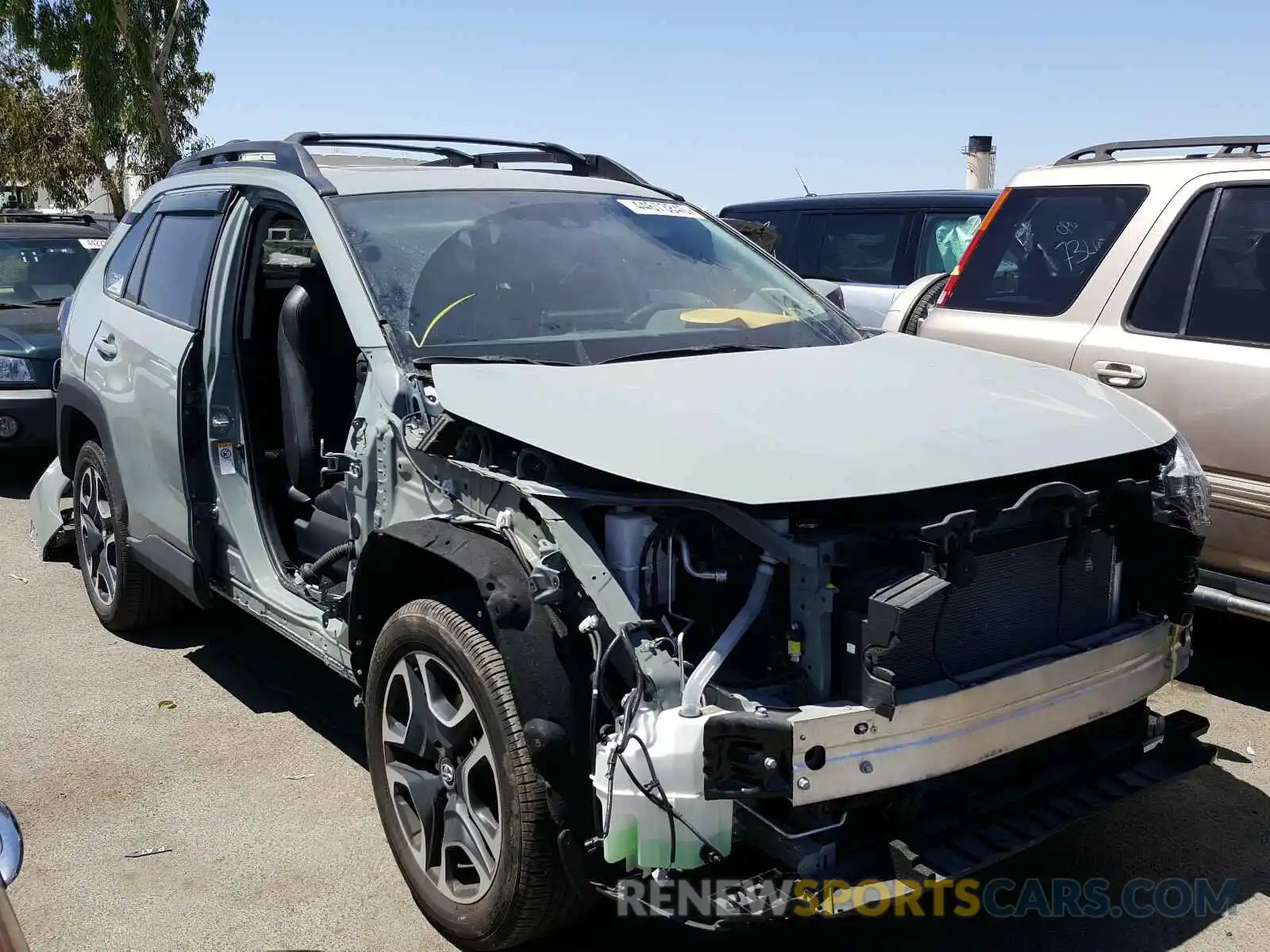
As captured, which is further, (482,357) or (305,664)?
(305,664)

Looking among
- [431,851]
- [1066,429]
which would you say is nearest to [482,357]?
[431,851]

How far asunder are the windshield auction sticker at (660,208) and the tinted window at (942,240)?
4736mm

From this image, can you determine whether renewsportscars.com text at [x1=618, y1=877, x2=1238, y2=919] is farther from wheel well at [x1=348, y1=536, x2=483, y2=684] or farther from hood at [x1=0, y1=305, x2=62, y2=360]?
hood at [x1=0, y1=305, x2=62, y2=360]

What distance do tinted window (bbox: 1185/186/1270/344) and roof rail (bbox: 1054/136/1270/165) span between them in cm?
28

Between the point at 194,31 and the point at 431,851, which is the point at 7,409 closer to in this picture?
the point at 431,851

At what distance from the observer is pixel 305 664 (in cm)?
528

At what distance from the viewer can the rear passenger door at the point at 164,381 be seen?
450cm

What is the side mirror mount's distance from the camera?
1.72 meters

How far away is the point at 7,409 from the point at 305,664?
4.67 meters

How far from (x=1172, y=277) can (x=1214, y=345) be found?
0.43 m

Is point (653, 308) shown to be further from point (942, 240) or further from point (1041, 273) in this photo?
point (942, 240)

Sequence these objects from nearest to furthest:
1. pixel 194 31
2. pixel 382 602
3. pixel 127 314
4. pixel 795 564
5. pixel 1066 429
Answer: pixel 795 564 → pixel 1066 429 → pixel 382 602 → pixel 127 314 → pixel 194 31

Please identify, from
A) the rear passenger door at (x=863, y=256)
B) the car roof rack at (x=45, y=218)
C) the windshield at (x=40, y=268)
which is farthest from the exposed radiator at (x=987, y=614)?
the car roof rack at (x=45, y=218)

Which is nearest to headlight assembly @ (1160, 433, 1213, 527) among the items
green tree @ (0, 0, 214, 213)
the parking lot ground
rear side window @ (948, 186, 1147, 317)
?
the parking lot ground
